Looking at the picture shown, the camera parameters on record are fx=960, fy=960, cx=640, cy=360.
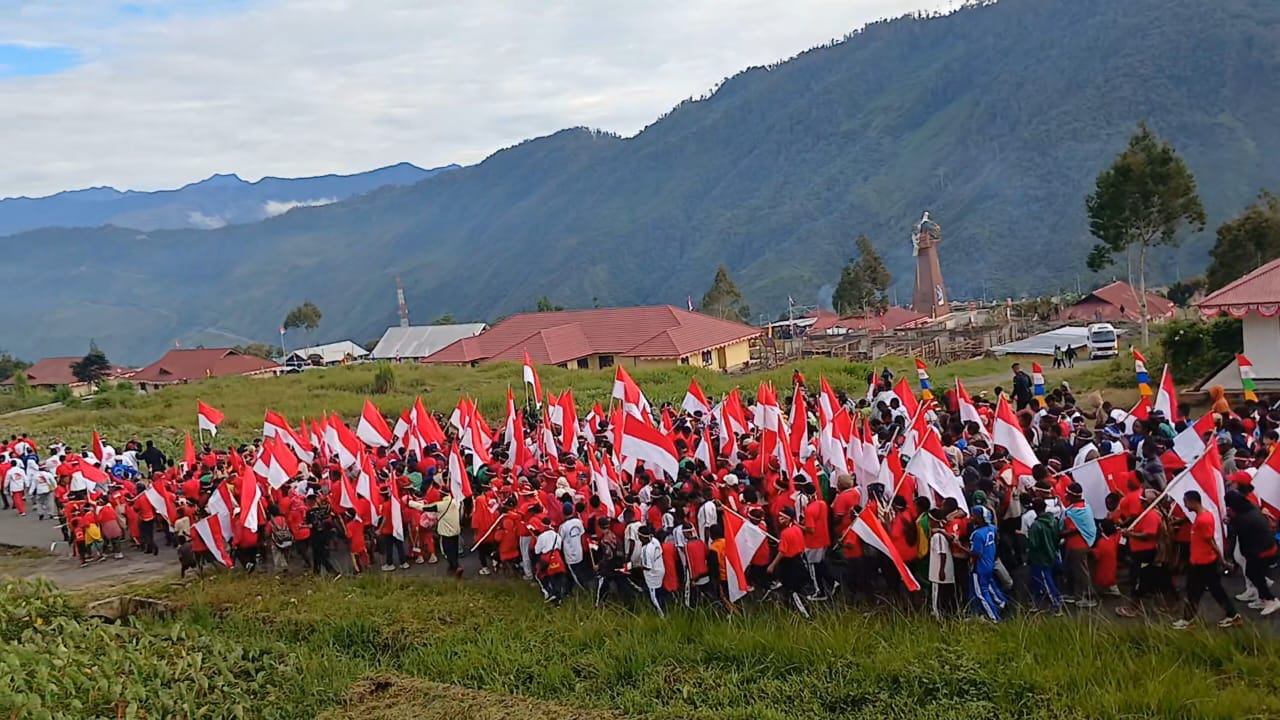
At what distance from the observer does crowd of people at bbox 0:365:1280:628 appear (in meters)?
9.07

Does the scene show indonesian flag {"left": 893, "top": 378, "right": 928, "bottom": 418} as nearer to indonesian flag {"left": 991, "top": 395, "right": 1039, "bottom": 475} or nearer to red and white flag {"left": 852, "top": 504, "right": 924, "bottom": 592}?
indonesian flag {"left": 991, "top": 395, "right": 1039, "bottom": 475}

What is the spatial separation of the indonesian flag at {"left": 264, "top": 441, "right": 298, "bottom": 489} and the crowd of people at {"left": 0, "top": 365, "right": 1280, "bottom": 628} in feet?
0.13

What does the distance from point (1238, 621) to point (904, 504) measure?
3.11 metres

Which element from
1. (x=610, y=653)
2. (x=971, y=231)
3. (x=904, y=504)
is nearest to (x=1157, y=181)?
(x=904, y=504)

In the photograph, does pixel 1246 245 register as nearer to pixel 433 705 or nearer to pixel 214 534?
pixel 214 534

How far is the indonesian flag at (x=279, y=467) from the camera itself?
14.5 meters

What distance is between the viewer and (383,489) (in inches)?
544

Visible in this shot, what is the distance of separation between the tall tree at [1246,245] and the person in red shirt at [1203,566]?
130 ft

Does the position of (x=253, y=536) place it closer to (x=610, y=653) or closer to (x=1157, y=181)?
(x=610, y=653)

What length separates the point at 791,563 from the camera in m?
9.94

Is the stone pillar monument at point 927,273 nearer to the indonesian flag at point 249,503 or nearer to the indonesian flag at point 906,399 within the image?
the indonesian flag at point 906,399

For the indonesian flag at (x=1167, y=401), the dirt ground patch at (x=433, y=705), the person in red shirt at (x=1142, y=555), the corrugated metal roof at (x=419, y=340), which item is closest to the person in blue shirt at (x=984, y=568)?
the person in red shirt at (x=1142, y=555)

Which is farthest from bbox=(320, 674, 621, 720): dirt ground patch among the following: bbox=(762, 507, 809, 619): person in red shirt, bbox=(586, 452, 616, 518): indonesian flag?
bbox=(586, 452, 616, 518): indonesian flag

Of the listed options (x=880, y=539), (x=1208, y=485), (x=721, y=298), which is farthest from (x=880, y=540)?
(x=721, y=298)
